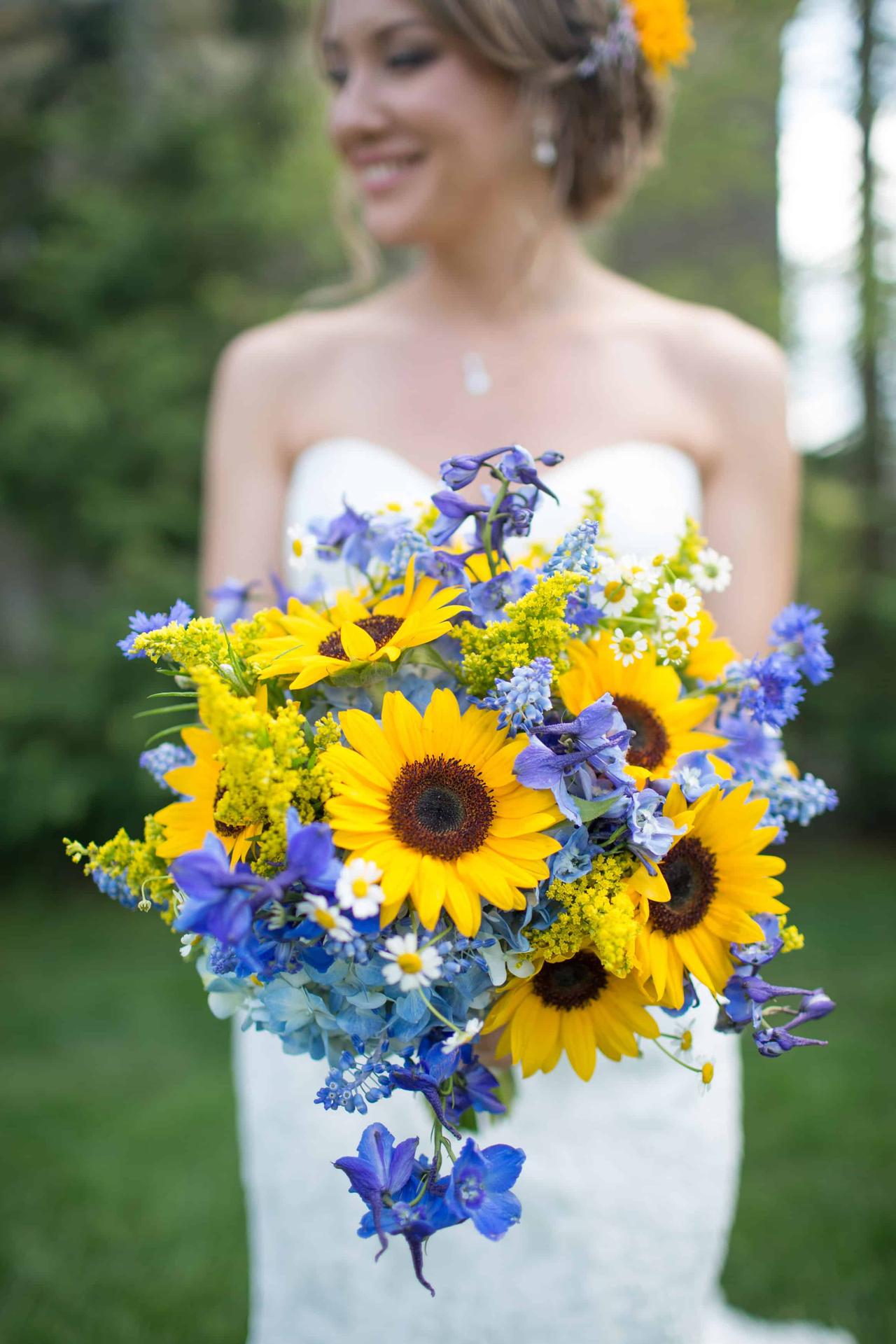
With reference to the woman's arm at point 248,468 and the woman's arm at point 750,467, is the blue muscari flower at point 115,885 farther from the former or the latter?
the woman's arm at point 750,467

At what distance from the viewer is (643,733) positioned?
1.22 metres

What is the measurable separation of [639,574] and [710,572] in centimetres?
16

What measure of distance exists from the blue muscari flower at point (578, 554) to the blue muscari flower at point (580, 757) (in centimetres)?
18

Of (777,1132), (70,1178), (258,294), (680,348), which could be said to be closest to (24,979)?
(70,1178)

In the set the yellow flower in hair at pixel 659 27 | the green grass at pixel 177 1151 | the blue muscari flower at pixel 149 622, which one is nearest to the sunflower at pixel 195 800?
the blue muscari flower at pixel 149 622

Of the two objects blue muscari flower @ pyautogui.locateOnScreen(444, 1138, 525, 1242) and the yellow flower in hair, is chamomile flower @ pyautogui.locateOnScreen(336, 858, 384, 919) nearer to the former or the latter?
blue muscari flower @ pyautogui.locateOnScreen(444, 1138, 525, 1242)

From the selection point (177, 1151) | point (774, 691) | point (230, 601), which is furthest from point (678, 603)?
point (177, 1151)

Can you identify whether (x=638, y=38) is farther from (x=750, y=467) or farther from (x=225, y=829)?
(x=225, y=829)

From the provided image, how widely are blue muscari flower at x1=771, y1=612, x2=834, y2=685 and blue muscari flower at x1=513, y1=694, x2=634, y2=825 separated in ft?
1.09

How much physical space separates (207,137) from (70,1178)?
5691mm

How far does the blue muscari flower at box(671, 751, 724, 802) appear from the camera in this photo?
114 cm

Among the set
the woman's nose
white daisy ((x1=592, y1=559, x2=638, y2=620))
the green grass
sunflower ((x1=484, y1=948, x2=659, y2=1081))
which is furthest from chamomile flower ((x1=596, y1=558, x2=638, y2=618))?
the green grass

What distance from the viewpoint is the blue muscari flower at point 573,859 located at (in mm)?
1076

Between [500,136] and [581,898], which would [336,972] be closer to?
[581,898]
